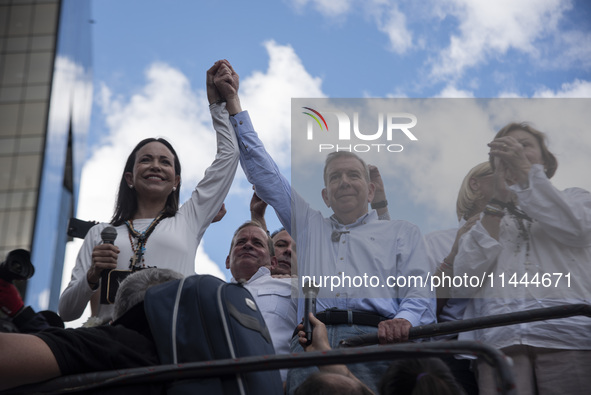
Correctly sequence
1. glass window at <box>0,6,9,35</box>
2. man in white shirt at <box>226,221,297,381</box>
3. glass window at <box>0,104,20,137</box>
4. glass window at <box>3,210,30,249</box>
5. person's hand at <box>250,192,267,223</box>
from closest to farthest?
man in white shirt at <box>226,221,297,381</box>
person's hand at <box>250,192,267,223</box>
glass window at <box>3,210,30,249</box>
glass window at <box>0,104,20,137</box>
glass window at <box>0,6,9,35</box>

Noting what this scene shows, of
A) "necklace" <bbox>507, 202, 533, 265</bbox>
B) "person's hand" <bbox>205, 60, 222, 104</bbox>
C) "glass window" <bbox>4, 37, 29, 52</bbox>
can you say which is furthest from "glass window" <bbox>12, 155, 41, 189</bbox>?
"necklace" <bbox>507, 202, 533, 265</bbox>

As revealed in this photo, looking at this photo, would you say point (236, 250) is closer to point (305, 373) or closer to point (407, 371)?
point (305, 373)

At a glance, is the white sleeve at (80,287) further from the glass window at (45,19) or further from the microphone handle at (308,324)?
the glass window at (45,19)

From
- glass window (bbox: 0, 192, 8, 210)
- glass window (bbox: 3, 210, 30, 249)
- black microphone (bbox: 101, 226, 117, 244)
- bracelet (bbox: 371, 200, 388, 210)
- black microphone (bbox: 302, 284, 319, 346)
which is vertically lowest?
black microphone (bbox: 302, 284, 319, 346)

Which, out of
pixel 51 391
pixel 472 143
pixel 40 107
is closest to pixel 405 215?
pixel 472 143

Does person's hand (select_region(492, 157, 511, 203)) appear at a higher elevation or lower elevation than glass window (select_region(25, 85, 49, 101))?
lower

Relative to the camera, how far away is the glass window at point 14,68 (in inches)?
925

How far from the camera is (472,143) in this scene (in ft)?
11.8

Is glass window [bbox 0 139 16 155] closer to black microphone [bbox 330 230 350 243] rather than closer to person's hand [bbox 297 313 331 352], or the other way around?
black microphone [bbox 330 230 350 243]

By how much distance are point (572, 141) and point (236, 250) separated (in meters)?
1.91

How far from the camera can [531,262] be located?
10.4ft

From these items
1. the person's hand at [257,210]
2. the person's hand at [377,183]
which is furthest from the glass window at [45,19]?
the person's hand at [377,183]

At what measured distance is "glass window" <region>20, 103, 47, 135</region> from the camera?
2341 cm

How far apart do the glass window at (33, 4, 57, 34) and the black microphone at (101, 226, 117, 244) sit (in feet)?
75.4
